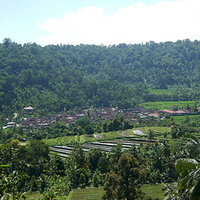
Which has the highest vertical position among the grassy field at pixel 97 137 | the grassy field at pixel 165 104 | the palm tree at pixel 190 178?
the palm tree at pixel 190 178

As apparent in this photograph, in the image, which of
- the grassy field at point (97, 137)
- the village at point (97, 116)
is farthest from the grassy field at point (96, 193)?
the village at point (97, 116)

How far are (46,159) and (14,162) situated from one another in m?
7.20

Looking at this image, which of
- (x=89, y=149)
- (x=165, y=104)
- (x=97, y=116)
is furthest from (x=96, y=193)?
(x=165, y=104)

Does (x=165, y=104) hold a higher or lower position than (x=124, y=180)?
lower

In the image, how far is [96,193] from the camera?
44.0 m

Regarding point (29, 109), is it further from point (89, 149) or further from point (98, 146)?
point (89, 149)

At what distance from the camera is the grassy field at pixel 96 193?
138 feet

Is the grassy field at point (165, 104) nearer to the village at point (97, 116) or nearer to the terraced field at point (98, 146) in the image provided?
the village at point (97, 116)

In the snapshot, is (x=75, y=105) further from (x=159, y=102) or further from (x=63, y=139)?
(x=63, y=139)

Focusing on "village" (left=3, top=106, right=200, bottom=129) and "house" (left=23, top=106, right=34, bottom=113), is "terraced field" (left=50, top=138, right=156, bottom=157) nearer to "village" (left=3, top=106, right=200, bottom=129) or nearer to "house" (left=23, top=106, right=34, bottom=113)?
"village" (left=3, top=106, right=200, bottom=129)

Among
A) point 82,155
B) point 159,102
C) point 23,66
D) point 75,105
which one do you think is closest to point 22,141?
point 82,155

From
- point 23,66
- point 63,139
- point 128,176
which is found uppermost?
point 23,66

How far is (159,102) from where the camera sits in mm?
169000

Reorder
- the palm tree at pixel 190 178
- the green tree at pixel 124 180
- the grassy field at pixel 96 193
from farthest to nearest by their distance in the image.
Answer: the grassy field at pixel 96 193 < the green tree at pixel 124 180 < the palm tree at pixel 190 178
